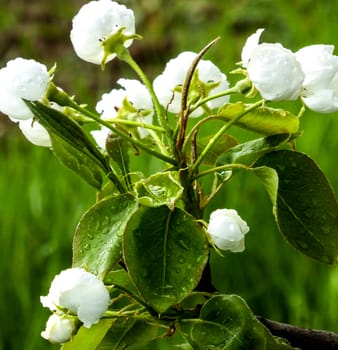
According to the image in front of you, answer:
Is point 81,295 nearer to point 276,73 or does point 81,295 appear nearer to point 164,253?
point 164,253

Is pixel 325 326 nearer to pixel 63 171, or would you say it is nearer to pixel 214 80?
pixel 63 171

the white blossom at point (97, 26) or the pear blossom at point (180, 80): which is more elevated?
the white blossom at point (97, 26)

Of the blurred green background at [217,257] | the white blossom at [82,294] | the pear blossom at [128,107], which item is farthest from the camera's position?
the blurred green background at [217,257]

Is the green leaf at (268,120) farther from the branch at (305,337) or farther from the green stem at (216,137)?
the branch at (305,337)

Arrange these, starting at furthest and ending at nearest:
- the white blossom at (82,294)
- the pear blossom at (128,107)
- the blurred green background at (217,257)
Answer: the blurred green background at (217,257)
the pear blossom at (128,107)
the white blossom at (82,294)

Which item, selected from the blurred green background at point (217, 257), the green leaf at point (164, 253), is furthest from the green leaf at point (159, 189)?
the blurred green background at point (217, 257)

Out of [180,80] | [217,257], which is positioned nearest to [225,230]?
[180,80]
